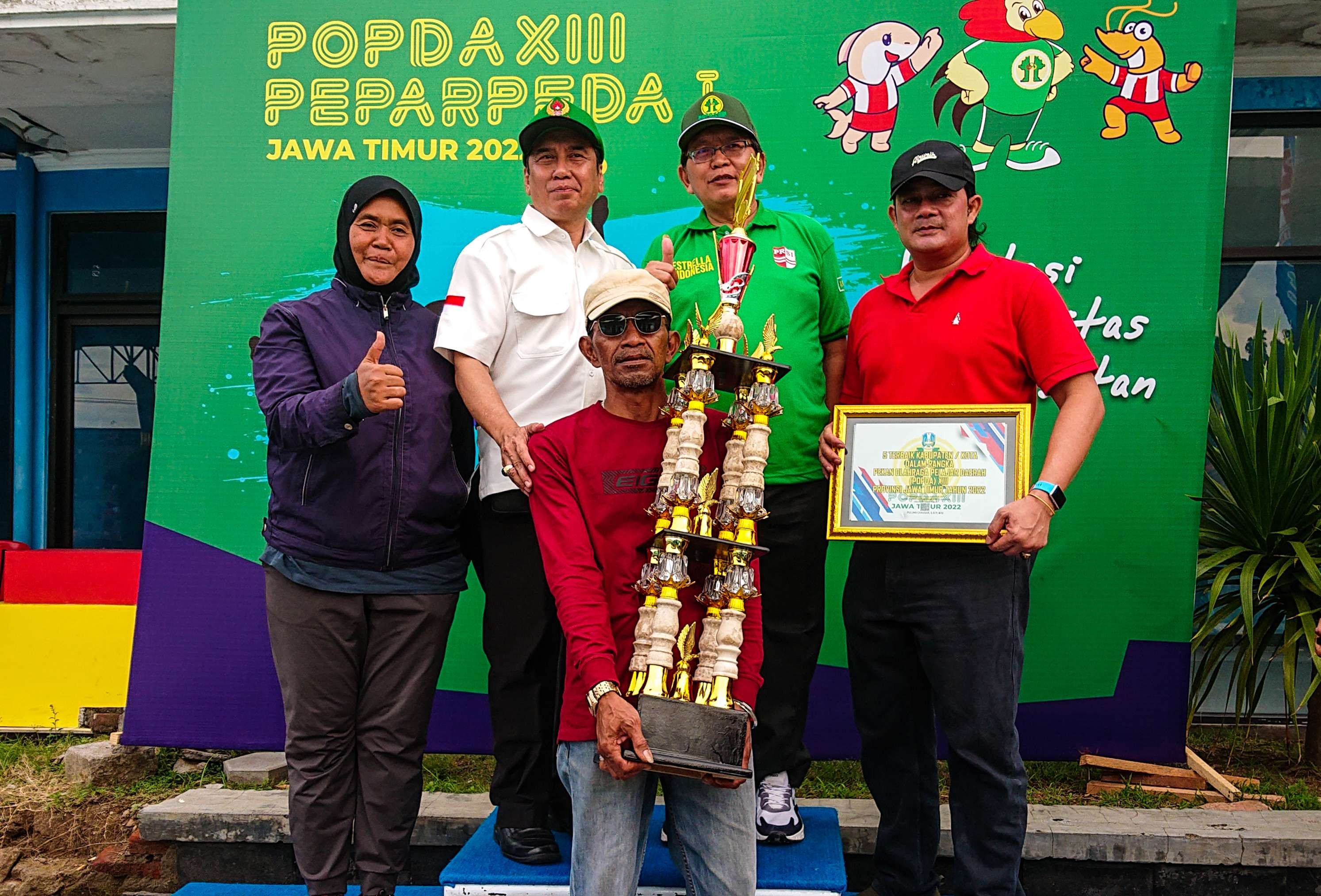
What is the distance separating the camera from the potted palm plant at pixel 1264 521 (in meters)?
4.06

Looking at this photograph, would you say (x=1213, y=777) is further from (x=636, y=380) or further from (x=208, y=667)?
(x=208, y=667)

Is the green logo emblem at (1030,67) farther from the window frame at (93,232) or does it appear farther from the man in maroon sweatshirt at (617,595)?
the window frame at (93,232)

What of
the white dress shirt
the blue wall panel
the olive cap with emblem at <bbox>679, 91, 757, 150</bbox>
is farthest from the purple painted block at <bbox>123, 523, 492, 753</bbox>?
the blue wall panel

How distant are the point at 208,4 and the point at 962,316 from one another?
375cm

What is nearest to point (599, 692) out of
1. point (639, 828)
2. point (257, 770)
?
point (639, 828)

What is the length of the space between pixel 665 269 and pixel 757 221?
1.57 ft

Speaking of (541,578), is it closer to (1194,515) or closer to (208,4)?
(1194,515)

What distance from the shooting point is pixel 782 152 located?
4.34 metres

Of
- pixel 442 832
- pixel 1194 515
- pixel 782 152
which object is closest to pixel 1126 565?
pixel 1194 515

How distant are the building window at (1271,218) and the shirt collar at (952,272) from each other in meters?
3.57

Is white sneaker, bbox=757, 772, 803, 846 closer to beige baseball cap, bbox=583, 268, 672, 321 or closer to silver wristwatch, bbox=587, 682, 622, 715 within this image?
silver wristwatch, bbox=587, 682, 622, 715

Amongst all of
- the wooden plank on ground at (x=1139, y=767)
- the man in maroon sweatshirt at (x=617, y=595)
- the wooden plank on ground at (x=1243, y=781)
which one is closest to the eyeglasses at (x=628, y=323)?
the man in maroon sweatshirt at (x=617, y=595)

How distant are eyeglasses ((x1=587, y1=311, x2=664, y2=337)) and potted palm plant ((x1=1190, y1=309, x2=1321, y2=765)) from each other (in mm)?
2864

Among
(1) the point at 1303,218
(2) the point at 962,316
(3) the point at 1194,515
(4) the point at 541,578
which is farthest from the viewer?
(1) the point at 1303,218
